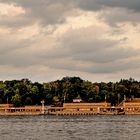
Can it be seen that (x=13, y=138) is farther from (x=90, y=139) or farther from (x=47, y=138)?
(x=90, y=139)

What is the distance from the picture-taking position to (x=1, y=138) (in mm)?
77500

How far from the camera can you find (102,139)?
2928 inches

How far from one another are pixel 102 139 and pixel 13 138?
33.5 ft

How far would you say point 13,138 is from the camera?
254ft

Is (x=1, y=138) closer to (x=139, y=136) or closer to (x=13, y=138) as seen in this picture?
(x=13, y=138)

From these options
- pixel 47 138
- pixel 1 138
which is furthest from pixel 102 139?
pixel 1 138

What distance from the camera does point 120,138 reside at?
7519 cm

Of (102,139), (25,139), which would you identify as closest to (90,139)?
(102,139)

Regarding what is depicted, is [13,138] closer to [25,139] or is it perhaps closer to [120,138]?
[25,139]

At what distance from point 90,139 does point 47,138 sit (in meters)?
5.15

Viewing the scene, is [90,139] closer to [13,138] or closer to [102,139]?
[102,139]

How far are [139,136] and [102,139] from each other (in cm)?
465

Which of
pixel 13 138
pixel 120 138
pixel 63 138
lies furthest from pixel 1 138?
pixel 120 138

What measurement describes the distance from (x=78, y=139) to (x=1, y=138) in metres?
8.76
